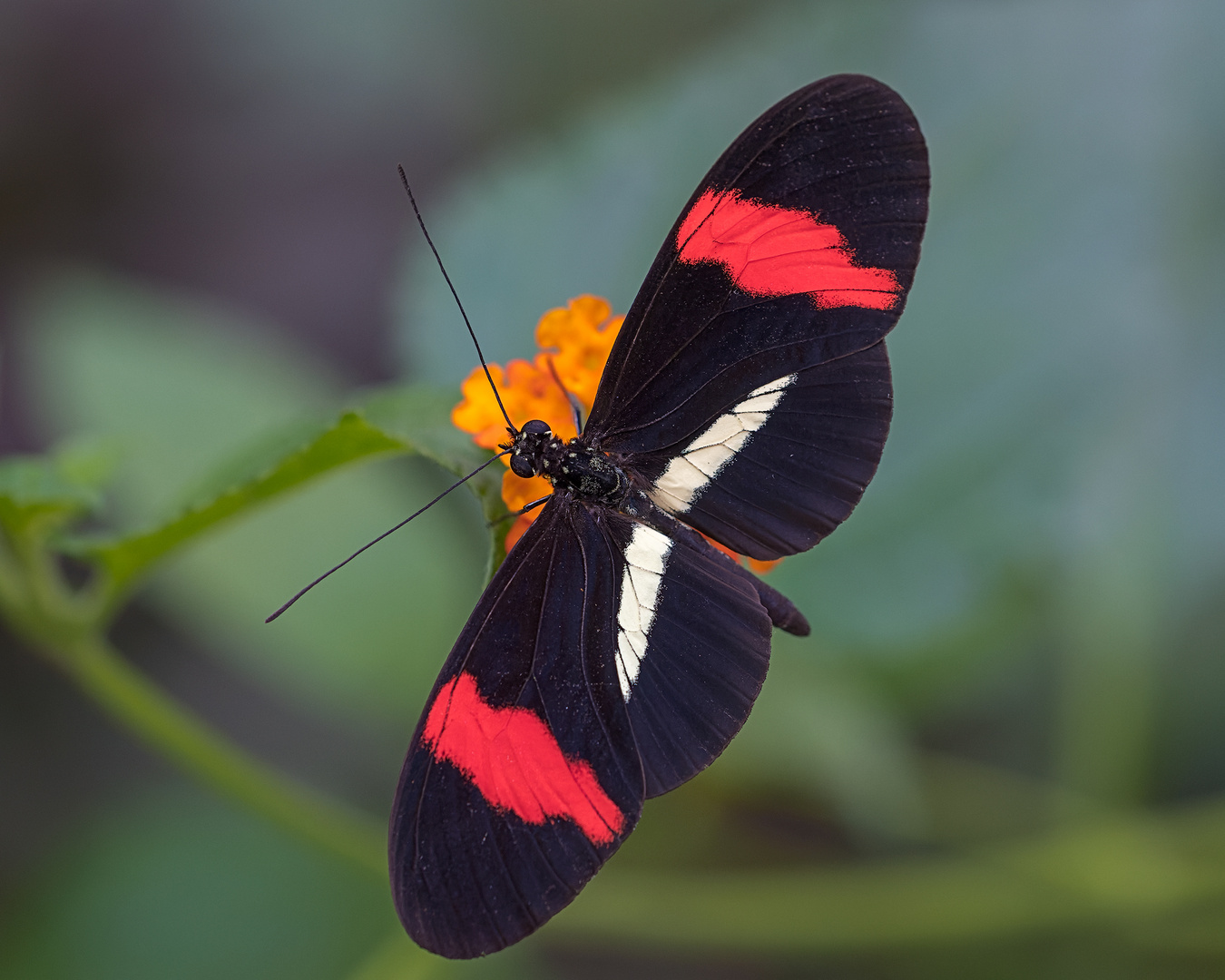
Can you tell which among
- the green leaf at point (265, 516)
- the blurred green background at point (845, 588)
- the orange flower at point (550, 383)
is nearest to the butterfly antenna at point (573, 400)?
the orange flower at point (550, 383)

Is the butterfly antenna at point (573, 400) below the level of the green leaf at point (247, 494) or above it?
above

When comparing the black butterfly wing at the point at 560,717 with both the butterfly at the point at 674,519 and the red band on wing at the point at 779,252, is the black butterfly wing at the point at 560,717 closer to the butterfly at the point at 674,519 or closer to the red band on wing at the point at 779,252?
the butterfly at the point at 674,519

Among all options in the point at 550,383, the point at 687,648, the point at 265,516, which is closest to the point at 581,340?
the point at 550,383

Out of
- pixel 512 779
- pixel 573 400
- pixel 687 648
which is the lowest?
pixel 512 779

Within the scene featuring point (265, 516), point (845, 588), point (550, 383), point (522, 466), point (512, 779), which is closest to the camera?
point (512, 779)

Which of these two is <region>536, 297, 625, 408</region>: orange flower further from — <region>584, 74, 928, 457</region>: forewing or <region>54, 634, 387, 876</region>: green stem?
<region>54, 634, 387, 876</region>: green stem

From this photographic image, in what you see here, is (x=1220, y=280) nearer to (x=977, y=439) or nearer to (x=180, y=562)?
(x=977, y=439)

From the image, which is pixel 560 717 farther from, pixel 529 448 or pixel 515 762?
pixel 529 448

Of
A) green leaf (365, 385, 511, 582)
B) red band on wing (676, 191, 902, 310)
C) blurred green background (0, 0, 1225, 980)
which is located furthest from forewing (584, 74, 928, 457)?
blurred green background (0, 0, 1225, 980)
